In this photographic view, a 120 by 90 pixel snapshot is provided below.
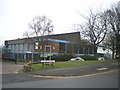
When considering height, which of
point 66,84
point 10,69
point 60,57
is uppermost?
point 60,57

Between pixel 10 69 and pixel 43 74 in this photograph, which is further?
pixel 10 69

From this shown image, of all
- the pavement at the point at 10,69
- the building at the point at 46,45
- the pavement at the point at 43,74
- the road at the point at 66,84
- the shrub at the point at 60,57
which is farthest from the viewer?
the building at the point at 46,45

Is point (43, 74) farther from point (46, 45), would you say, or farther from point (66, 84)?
point (46, 45)

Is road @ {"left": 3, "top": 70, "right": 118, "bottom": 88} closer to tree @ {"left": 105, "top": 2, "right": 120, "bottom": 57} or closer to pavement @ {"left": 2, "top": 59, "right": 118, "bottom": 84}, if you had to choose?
pavement @ {"left": 2, "top": 59, "right": 118, "bottom": 84}

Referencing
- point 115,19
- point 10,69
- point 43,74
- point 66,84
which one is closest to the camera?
point 66,84

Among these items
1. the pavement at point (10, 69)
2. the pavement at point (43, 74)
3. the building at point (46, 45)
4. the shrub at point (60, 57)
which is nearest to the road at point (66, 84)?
the pavement at point (43, 74)

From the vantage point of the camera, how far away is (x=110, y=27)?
1764 inches

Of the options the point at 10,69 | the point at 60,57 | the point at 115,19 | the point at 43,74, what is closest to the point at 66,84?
the point at 43,74

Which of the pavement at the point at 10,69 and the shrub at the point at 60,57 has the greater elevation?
the shrub at the point at 60,57

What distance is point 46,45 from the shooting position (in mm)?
75812

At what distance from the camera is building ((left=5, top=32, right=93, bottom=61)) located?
75.9 meters

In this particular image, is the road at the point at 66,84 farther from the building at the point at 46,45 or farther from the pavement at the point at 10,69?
the building at the point at 46,45

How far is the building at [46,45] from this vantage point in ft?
249

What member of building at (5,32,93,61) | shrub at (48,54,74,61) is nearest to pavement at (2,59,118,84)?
shrub at (48,54,74,61)
